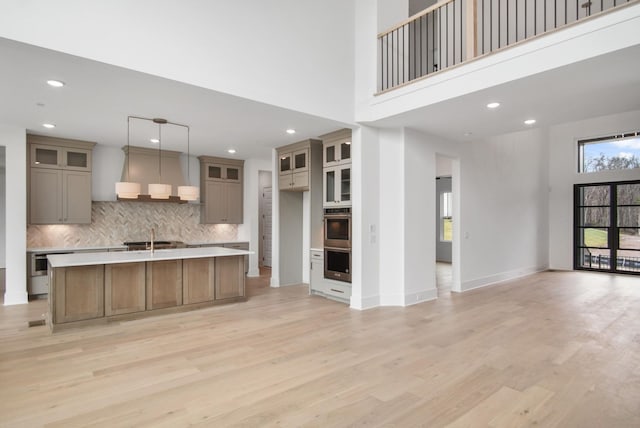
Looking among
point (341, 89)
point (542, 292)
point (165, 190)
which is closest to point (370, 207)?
point (341, 89)

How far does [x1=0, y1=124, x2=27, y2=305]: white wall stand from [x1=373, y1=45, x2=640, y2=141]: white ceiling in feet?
18.5

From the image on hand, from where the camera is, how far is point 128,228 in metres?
7.32

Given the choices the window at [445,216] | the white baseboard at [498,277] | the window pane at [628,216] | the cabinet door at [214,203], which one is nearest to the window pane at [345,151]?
the white baseboard at [498,277]

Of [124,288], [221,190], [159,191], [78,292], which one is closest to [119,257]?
[124,288]

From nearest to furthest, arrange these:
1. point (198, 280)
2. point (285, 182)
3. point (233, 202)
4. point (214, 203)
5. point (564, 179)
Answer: point (198, 280) → point (285, 182) → point (214, 203) → point (233, 202) → point (564, 179)

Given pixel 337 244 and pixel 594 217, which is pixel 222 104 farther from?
pixel 594 217

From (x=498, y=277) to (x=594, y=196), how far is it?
3.96 m

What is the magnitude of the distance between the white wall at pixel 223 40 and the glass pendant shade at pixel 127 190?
1.75m

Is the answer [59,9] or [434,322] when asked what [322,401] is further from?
[59,9]

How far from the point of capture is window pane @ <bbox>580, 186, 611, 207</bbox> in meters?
8.86

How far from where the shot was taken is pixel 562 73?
11.4 ft

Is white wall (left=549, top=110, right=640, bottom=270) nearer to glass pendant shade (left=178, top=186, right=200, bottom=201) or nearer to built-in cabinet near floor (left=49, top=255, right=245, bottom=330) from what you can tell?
built-in cabinet near floor (left=49, top=255, right=245, bottom=330)

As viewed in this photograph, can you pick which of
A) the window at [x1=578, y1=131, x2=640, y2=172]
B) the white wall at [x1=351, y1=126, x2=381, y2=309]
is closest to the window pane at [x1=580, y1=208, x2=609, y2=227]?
the window at [x1=578, y1=131, x2=640, y2=172]

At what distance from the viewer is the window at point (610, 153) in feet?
27.9
